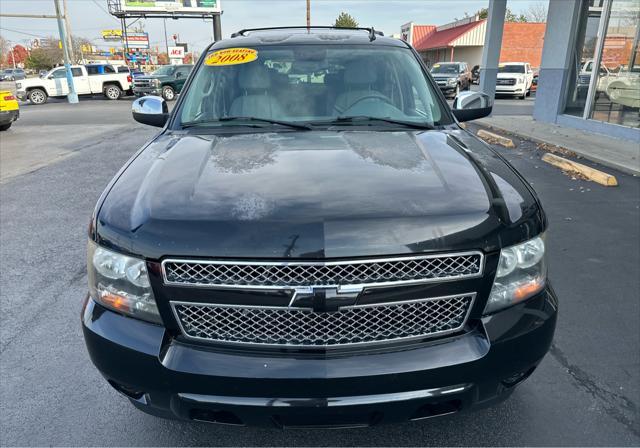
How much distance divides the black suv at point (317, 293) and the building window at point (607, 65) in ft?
34.0

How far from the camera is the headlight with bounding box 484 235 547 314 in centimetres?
175

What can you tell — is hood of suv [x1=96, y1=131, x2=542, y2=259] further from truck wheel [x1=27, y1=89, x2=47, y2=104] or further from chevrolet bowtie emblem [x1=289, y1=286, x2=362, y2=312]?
truck wheel [x1=27, y1=89, x2=47, y2=104]

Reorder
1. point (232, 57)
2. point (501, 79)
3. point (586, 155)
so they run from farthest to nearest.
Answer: point (501, 79), point (586, 155), point (232, 57)

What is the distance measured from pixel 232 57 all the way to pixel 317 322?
2.19 meters

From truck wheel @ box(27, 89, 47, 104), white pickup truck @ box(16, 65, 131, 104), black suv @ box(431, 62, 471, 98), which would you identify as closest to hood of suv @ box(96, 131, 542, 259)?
black suv @ box(431, 62, 471, 98)

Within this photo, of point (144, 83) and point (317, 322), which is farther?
point (144, 83)

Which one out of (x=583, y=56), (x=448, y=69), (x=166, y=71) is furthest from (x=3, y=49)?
(x=583, y=56)

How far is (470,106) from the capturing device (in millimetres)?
3451

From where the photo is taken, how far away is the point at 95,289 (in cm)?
183

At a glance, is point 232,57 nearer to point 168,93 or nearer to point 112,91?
point 168,93

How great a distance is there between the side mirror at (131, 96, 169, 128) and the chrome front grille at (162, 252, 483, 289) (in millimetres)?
2033

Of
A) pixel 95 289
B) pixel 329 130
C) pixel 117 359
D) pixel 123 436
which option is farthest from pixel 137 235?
pixel 329 130

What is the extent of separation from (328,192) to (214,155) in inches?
28.2

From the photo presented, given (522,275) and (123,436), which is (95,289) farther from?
(522,275)
